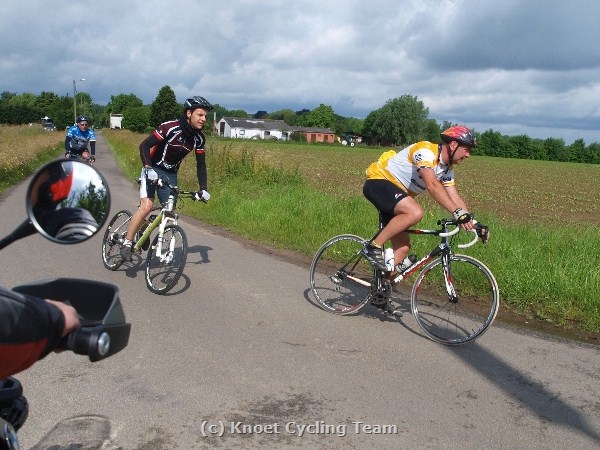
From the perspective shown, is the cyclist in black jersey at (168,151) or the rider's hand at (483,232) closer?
the rider's hand at (483,232)

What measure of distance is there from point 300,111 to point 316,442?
651 ft

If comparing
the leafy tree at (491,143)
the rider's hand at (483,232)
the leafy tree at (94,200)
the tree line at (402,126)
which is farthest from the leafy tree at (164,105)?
the leafy tree at (94,200)

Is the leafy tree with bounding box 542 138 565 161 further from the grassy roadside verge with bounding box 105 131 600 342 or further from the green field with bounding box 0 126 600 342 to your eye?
the grassy roadside verge with bounding box 105 131 600 342

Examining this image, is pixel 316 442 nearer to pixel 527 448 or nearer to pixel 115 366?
pixel 527 448

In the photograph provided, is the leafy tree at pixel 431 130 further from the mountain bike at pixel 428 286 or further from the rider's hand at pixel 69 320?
the rider's hand at pixel 69 320

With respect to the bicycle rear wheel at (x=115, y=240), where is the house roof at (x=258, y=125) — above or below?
above

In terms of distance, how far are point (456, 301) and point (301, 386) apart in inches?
86.6

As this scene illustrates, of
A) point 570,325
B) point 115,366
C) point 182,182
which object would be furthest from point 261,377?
point 182,182

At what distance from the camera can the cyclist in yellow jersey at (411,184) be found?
17.4 feet

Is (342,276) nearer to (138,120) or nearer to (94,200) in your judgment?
(94,200)

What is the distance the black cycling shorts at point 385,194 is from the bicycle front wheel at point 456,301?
28.1 inches

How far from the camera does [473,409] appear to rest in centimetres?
396

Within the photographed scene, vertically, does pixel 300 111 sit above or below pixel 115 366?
above

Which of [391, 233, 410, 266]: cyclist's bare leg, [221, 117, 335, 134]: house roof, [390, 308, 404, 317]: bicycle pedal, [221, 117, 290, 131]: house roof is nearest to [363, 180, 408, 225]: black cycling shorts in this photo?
[391, 233, 410, 266]: cyclist's bare leg
